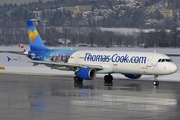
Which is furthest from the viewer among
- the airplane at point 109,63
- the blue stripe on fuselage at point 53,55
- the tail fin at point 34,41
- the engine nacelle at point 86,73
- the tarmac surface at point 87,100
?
the tail fin at point 34,41

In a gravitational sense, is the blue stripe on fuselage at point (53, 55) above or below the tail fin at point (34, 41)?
below

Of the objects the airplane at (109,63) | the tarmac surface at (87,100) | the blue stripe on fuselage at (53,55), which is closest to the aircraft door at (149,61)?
the airplane at (109,63)

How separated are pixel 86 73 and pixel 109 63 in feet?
7.40

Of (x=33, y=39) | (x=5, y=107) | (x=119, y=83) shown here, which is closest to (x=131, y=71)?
(x=119, y=83)

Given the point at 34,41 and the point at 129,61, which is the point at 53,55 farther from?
the point at 129,61

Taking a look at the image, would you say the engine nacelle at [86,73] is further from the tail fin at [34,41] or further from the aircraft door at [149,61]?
the tail fin at [34,41]

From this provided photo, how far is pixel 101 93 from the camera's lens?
3641 centimetres

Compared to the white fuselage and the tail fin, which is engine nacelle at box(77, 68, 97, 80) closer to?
the white fuselage

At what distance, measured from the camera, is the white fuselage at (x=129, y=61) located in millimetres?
42219

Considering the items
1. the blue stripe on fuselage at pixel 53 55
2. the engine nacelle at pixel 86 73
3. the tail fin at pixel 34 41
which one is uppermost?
the tail fin at pixel 34 41

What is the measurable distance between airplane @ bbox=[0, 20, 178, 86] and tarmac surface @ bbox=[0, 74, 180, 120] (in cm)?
77

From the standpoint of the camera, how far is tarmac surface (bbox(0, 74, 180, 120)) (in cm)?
2661

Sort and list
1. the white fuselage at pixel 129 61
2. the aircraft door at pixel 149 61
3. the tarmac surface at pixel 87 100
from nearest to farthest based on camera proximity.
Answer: the tarmac surface at pixel 87 100 < the white fuselage at pixel 129 61 < the aircraft door at pixel 149 61

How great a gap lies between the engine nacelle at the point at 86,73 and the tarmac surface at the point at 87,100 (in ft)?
1.71
